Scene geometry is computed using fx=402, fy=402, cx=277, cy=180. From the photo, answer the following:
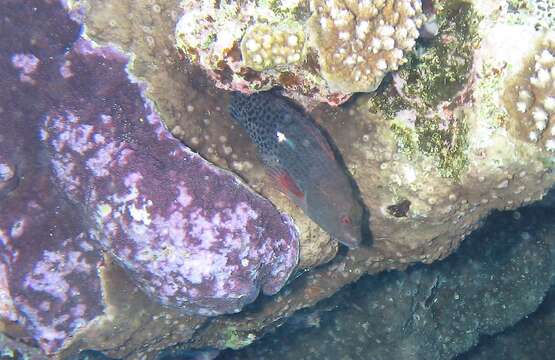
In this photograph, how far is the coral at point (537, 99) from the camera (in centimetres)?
265

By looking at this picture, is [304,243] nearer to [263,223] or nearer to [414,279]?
[263,223]

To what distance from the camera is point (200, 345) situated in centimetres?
517

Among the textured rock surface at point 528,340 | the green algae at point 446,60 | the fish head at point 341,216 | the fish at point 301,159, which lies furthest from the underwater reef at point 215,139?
the textured rock surface at point 528,340

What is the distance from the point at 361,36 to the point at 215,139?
155cm

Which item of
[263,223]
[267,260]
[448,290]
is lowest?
[448,290]

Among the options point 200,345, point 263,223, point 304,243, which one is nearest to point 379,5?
point 263,223

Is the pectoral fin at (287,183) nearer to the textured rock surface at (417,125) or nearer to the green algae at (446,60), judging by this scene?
the textured rock surface at (417,125)

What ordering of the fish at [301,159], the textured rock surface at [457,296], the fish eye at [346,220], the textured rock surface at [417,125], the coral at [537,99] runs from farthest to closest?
1. the textured rock surface at [457,296]
2. the fish eye at [346,220]
3. the fish at [301,159]
4. the textured rock surface at [417,125]
5. the coral at [537,99]

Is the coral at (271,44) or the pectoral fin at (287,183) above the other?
the coral at (271,44)

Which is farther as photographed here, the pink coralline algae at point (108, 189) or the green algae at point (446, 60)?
the pink coralline algae at point (108, 189)

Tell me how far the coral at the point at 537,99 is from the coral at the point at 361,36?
80 centimetres

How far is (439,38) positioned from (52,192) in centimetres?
364

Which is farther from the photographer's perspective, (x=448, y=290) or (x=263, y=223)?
(x=448, y=290)

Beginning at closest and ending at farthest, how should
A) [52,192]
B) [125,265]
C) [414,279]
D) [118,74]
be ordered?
[118,74], [125,265], [52,192], [414,279]
